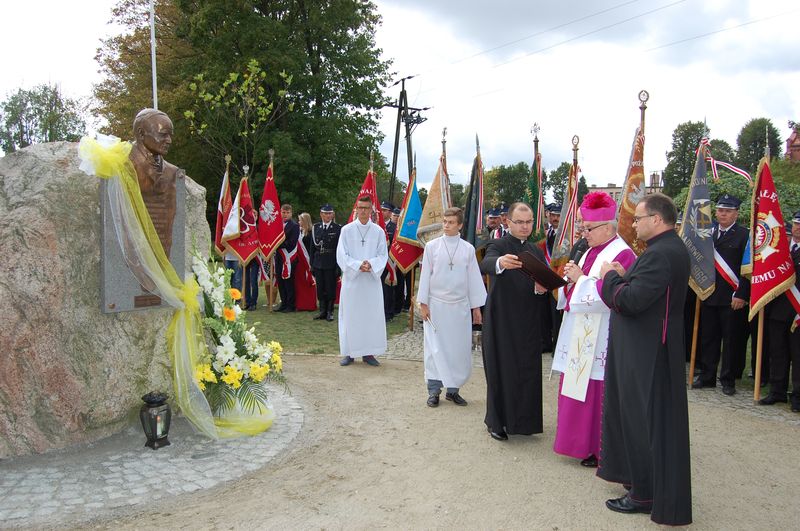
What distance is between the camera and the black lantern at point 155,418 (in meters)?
4.49

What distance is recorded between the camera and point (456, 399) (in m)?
6.17

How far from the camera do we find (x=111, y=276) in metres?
4.46

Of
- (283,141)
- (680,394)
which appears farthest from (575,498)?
(283,141)

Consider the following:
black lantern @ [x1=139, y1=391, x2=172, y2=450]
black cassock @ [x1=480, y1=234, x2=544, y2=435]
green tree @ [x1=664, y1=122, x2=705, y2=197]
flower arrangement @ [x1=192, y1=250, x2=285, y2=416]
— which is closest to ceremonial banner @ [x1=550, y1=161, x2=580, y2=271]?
black cassock @ [x1=480, y1=234, x2=544, y2=435]

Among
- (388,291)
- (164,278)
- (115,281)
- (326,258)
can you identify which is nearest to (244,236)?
(326,258)

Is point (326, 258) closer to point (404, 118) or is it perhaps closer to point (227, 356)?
point (227, 356)

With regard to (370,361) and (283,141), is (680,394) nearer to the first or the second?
(370,361)

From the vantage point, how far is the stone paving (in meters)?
3.63

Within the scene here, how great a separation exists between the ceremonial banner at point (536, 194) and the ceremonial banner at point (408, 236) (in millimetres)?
1982

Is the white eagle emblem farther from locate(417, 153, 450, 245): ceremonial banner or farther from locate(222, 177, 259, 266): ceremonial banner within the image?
locate(417, 153, 450, 245): ceremonial banner

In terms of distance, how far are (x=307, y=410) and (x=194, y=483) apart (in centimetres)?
184

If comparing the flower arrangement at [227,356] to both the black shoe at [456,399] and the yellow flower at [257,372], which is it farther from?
the black shoe at [456,399]

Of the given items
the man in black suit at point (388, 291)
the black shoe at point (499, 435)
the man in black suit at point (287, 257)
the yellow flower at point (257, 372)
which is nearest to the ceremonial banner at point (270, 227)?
the man in black suit at point (287, 257)

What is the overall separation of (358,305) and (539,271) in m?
3.50
